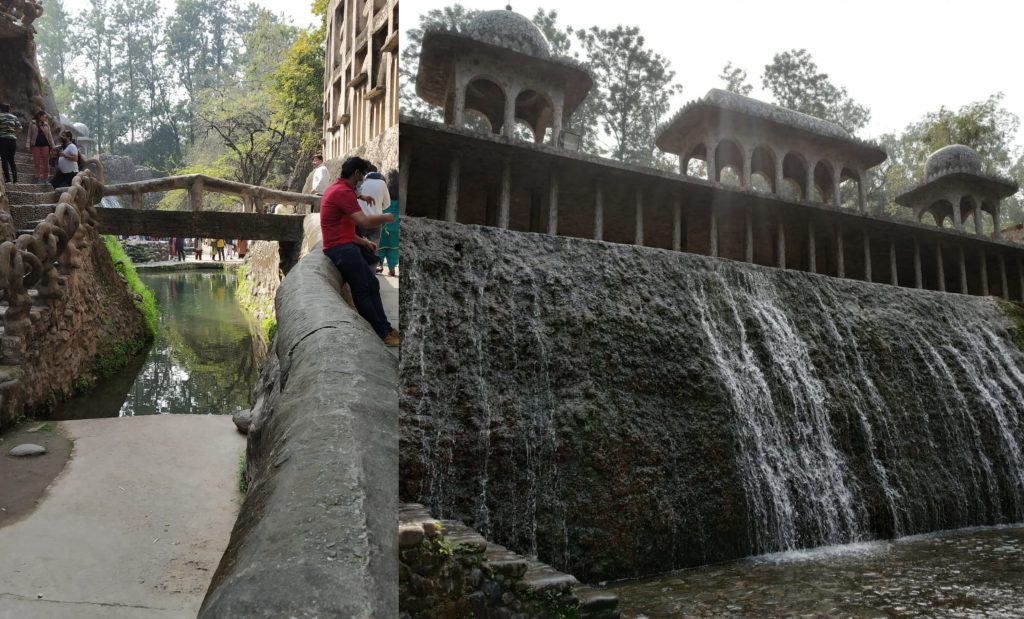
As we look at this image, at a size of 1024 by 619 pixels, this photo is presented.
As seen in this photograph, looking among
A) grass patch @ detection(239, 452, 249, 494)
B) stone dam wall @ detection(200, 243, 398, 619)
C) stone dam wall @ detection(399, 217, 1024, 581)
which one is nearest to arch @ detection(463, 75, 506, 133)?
stone dam wall @ detection(399, 217, 1024, 581)

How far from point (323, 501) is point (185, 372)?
11454mm

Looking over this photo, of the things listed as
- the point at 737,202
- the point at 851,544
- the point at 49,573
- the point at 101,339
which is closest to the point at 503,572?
the point at 49,573

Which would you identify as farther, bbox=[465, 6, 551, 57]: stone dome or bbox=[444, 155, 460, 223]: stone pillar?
bbox=[465, 6, 551, 57]: stone dome

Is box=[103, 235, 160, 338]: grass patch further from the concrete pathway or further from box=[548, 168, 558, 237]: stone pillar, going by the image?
box=[548, 168, 558, 237]: stone pillar

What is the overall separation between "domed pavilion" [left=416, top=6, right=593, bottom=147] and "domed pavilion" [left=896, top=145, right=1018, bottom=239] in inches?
499

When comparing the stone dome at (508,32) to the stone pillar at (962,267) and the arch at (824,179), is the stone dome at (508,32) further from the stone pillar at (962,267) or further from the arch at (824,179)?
the stone pillar at (962,267)

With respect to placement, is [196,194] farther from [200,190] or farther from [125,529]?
[125,529]

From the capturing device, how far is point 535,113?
12922mm

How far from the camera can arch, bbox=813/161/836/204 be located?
15.7 meters

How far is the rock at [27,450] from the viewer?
17.7 ft

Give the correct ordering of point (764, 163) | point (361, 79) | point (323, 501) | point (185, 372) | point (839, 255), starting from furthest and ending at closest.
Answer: point (361, 79) < point (764, 163) < point (839, 255) < point (185, 372) < point (323, 501)

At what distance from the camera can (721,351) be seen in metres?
7.44

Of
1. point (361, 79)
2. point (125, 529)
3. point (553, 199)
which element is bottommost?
point (125, 529)

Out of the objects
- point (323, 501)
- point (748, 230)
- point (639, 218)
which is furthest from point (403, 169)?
point (323, 501)
